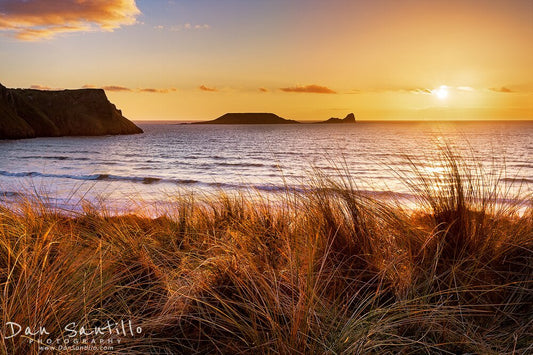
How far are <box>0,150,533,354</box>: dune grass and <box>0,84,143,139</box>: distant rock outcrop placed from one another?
86366 millimetres

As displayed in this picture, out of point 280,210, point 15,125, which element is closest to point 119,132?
point 15,125

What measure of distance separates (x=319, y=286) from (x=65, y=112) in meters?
116

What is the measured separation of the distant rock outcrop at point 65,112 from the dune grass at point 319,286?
86.4 m

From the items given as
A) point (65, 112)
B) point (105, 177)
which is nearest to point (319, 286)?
point (105, 177)

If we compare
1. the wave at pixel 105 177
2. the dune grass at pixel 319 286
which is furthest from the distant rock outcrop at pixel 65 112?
the dune grass at pixel 319 286

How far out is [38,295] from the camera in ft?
6.41

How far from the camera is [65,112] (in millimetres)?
103125

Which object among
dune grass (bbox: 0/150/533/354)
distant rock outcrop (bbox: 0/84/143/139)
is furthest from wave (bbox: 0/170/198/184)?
distant rock outcrop (bbox: 0/84/143/139)

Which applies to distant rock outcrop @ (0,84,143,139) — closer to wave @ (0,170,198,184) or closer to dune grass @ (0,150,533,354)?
wave @ (0,170,198,184)

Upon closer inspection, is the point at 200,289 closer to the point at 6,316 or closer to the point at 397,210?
the point at 6,316

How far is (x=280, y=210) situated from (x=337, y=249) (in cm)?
132

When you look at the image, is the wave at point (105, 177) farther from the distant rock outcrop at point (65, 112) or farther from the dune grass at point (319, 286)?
the distant rock outcrop at point (65, 112)

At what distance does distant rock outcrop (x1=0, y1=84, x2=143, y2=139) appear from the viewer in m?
83.6

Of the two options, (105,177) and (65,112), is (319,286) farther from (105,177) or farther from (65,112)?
(65,112)
